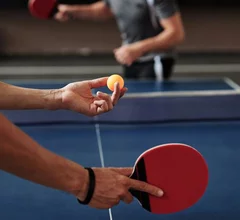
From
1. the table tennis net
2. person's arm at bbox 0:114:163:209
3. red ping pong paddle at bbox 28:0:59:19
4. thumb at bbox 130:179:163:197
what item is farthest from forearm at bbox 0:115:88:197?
red ping pong paddle at bbox 28:0:59:19

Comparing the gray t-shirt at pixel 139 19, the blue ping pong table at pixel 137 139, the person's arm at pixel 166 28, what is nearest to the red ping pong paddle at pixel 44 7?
the gray t-shirt at pixel 139 19

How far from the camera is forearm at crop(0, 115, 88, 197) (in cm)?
84

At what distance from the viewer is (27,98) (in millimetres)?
1278

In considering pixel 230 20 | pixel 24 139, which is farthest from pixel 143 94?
pixel 230 20

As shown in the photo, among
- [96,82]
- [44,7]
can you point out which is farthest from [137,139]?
[44,7]

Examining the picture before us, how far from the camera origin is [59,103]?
4.16 feet

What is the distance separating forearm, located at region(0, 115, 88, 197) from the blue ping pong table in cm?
25

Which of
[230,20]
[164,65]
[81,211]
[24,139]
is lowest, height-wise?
[230,20]

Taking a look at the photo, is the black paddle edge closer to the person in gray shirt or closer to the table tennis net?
the table tennis net

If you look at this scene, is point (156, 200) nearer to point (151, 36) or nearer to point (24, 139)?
point (24, 139)

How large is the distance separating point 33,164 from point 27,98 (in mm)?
425

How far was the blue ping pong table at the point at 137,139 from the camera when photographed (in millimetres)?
1222

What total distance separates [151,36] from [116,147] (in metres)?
0.91

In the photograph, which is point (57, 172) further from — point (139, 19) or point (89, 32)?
point (89, 32)
